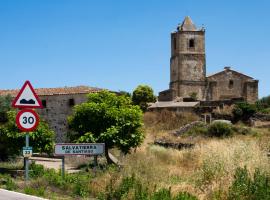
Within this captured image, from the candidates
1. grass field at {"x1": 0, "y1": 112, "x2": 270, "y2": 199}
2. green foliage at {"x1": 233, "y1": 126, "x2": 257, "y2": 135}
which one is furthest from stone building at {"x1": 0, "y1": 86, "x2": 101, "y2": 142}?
grass field at {"x1": 0, "y1": 112, "x2": 270, "y2": 199}

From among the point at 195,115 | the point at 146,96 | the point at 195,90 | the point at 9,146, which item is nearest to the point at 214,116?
the point at 195,115

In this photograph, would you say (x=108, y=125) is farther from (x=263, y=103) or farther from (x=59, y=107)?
(x=263, y=103)

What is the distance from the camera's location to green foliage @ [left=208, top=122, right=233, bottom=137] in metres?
41.2

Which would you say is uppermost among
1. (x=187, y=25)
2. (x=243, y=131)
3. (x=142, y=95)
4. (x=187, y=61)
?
(x=187, y=25)

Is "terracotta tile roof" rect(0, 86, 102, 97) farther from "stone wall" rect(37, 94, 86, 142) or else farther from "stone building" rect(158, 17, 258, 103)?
"stone building" rect(158, 17, 258, 103)

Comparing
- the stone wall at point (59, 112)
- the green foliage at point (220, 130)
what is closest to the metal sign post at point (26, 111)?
the stone wall at point (59, 112)

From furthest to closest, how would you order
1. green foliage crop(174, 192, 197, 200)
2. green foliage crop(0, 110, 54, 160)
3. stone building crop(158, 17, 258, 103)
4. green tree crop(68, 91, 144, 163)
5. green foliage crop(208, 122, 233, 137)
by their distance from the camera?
stone building crop(158, 17, 258, 103) → green foliage crop(208, 122, 233, 137) → green tree crop(68, 91, 144, 163) → green foliage crop(0, 110, 54, 160) → green foliage crop(174, 192, 197, 200)

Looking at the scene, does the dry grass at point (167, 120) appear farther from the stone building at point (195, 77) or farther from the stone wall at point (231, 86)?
Result: the stone wall at point (231, 86)

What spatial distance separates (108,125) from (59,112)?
58.8ft

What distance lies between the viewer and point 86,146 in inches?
570

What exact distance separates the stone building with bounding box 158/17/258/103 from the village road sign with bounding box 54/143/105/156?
6243 cm

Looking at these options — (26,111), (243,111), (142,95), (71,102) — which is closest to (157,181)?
(26,111)

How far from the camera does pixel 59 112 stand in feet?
140

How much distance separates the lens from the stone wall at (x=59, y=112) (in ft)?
140
